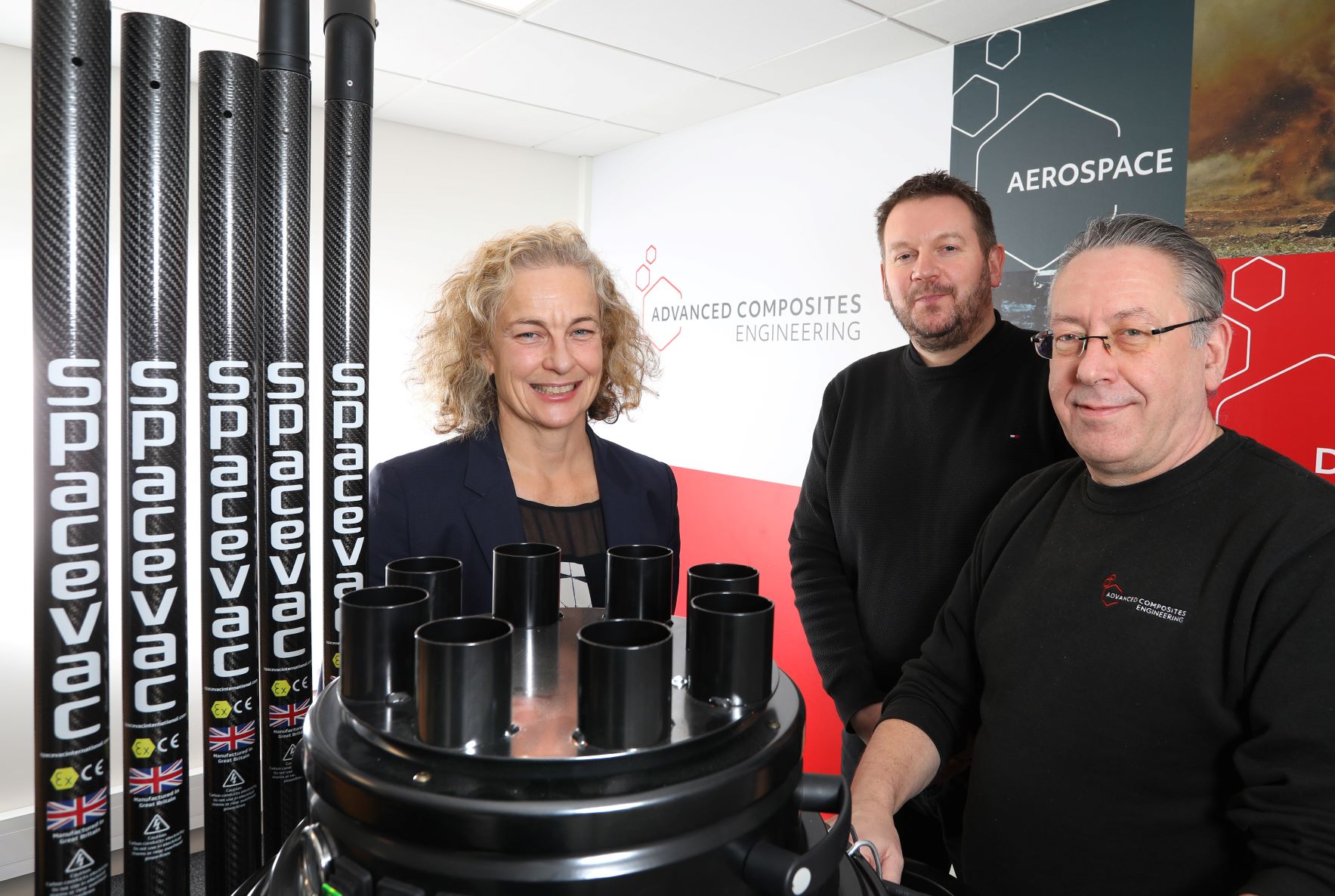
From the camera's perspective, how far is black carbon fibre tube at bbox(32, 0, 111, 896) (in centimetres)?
67

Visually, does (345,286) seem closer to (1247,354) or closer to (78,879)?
(78,879)

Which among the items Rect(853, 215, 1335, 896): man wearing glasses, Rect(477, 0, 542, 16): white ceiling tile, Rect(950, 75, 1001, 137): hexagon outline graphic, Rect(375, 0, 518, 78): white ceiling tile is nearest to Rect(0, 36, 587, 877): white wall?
Rect(375, 0, 518, 78): white ceiling tile

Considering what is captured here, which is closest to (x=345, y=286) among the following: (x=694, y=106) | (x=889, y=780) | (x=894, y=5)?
(x=889, y=780)

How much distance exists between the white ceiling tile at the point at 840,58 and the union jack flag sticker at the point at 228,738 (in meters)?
2.74

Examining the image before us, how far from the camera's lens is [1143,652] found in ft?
3.64

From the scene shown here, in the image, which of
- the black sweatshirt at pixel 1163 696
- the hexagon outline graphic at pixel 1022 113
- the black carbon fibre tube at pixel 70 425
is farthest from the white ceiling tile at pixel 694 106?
the black carbon fibre tube at pixel 70 425

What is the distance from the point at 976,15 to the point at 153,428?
272 cm

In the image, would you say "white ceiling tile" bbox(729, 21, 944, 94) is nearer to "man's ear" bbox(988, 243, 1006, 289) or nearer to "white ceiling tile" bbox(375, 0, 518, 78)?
"white ceiling tile" bbox(375, 0, 518, 78)

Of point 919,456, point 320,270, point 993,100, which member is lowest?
point 919,456

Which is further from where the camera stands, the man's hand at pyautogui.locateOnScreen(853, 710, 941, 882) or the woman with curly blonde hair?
the woman with curly blonde hair

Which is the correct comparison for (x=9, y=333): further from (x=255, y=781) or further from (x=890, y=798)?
(x=890, y=798)

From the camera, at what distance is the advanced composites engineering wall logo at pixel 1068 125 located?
96.7 inches

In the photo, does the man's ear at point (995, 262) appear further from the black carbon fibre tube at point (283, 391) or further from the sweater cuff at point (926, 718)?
the black carbon fibre tube at point (283, 391)

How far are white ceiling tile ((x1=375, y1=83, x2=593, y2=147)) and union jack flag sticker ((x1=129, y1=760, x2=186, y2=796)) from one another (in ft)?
11.0
